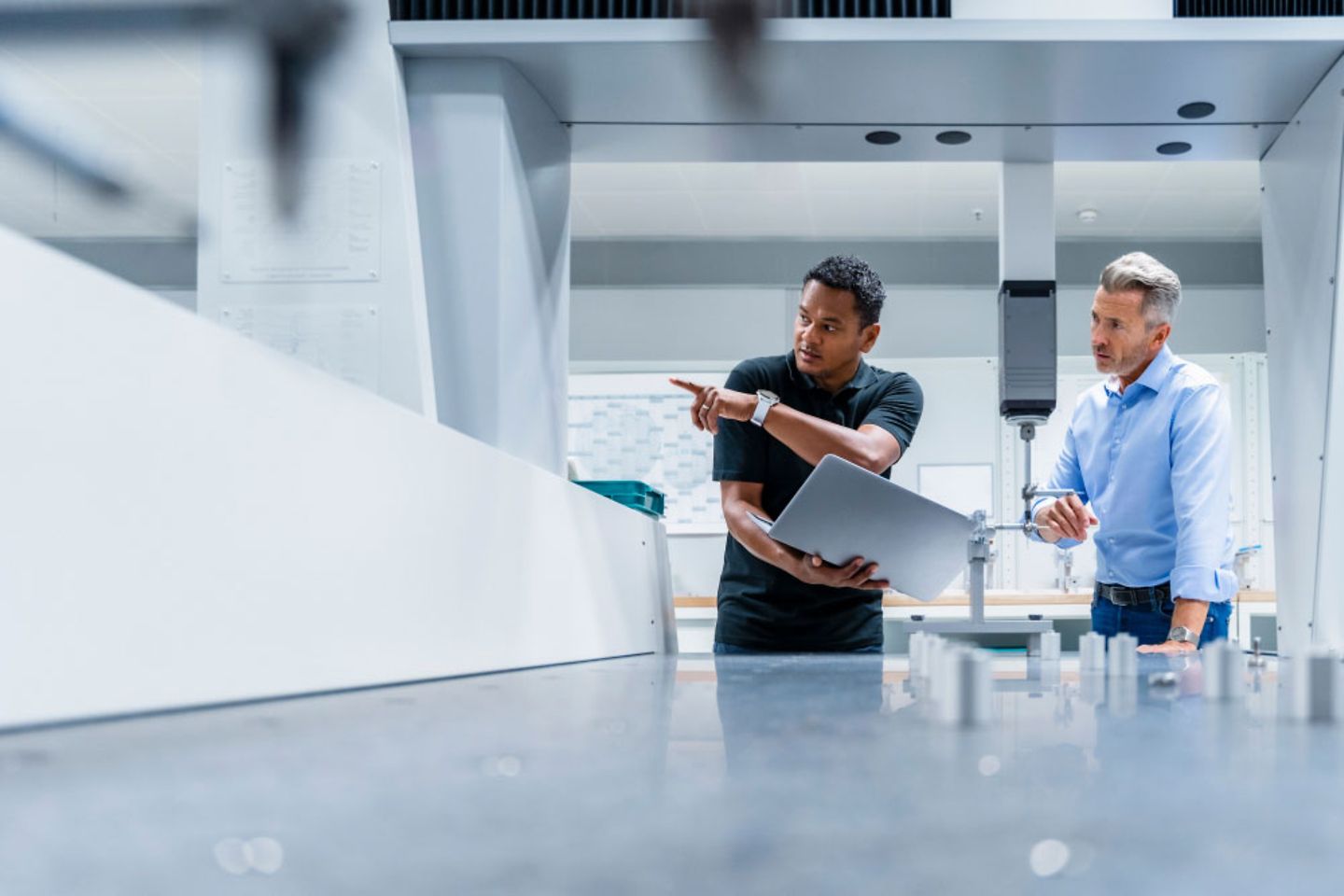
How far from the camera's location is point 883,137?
1877 millimetres

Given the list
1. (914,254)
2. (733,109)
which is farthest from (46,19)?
(914,254)

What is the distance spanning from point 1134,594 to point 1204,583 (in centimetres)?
25

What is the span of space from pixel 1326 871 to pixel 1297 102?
5.89ft

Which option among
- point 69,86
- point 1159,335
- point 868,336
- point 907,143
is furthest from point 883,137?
point 69,86

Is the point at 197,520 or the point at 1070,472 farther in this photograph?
the point at 1070,472

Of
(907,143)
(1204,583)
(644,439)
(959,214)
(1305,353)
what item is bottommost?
(1204,583)

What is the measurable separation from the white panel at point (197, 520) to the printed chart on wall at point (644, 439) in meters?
4.65

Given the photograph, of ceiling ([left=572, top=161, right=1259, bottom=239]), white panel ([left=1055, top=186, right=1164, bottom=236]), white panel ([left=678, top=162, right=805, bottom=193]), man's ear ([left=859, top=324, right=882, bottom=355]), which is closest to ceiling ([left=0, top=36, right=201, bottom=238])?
man's ear ([left=859, top=324, right=882, bottom=355])

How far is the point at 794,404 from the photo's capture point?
6.43ft

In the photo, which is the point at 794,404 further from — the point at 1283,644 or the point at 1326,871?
the point at 1326,871

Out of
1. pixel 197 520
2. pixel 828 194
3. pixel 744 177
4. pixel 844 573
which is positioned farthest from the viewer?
pixel 828 194

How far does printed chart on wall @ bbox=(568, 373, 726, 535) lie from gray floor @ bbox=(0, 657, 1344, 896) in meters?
5.15

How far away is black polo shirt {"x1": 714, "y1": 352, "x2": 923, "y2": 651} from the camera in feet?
5.89

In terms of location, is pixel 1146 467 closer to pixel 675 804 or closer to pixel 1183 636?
pixel 1183 636
